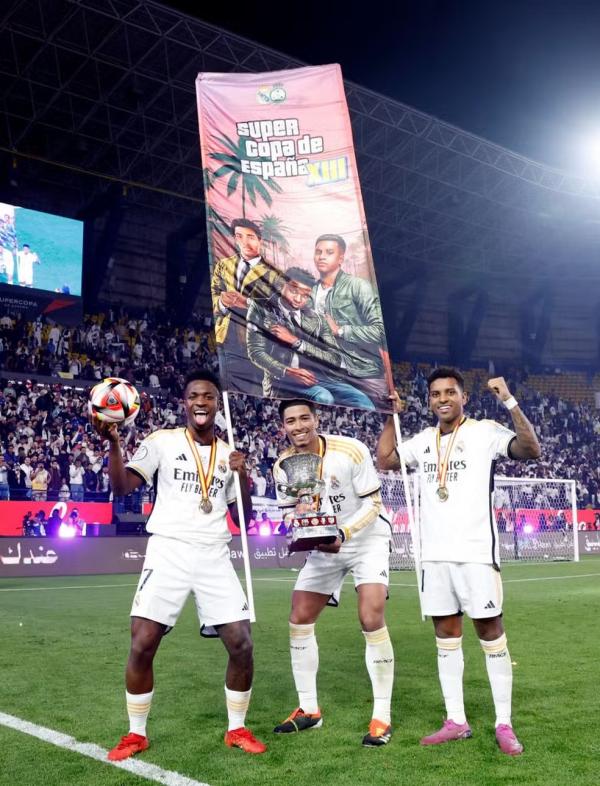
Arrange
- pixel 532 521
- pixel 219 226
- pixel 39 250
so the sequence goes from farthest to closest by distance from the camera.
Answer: pixel 39 250
pixel 532 521
pixel 219 226

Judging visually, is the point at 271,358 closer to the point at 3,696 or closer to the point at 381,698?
the point at 381,698

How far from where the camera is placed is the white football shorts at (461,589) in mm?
5430

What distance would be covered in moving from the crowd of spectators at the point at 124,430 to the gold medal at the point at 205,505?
16.8 meters

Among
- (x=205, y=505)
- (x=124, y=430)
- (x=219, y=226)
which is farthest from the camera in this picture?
(x=124, y=430)

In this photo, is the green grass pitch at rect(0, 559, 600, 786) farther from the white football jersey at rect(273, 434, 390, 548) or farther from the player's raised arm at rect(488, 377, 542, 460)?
the player's raised arm at rect(488, 377, 542, 460)

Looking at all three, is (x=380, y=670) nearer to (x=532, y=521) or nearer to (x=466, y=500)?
(x=466, y=500)

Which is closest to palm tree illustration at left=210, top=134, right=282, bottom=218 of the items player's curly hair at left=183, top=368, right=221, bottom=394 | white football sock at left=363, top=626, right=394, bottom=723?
player's curly hair at left=183, top=368, right=221, bottom=394

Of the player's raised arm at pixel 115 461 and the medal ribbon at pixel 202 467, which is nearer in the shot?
the player's raised arm at pixel 115 461

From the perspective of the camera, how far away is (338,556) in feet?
19.8

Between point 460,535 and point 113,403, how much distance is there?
239 centimetres

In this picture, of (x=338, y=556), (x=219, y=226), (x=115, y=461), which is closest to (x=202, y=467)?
(x=115, y=461)

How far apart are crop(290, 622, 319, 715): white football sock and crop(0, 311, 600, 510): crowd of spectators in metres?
16.5

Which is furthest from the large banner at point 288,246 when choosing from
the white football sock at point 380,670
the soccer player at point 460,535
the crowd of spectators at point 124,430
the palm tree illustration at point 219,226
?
the crowd of spectators at point 124,430

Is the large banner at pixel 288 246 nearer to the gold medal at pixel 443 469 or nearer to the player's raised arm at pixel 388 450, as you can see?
the player's raised arm at pixel 388 450
